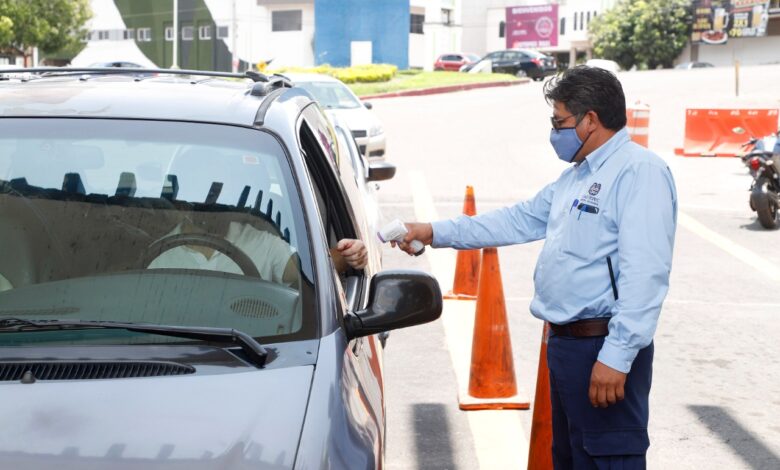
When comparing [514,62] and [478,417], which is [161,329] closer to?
[478,417]

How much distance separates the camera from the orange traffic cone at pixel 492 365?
6250mm

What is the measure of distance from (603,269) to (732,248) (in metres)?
8.29

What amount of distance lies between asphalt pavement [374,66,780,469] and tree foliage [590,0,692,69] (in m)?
52.8

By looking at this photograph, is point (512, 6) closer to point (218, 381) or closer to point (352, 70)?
point (352, 70)

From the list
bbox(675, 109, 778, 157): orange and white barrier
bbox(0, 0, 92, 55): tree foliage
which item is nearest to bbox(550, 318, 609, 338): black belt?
bbox(675, 109, 778, 157): orange and white barrier

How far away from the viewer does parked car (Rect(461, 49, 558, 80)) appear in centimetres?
5447

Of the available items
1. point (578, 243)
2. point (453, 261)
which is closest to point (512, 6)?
point (453, 261)

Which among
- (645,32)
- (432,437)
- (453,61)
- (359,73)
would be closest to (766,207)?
(432,437)

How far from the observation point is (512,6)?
3693 inches

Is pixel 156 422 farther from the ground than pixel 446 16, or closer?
closer

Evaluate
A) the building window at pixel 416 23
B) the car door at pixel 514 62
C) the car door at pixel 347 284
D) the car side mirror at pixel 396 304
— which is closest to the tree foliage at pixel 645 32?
the building window at pixel 416 23

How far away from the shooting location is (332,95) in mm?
19078

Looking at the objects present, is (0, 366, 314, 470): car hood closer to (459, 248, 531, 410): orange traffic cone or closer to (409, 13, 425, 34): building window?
(459, 248, 531, 410): orange traffic cone

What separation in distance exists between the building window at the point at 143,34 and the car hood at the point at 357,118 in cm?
5897
